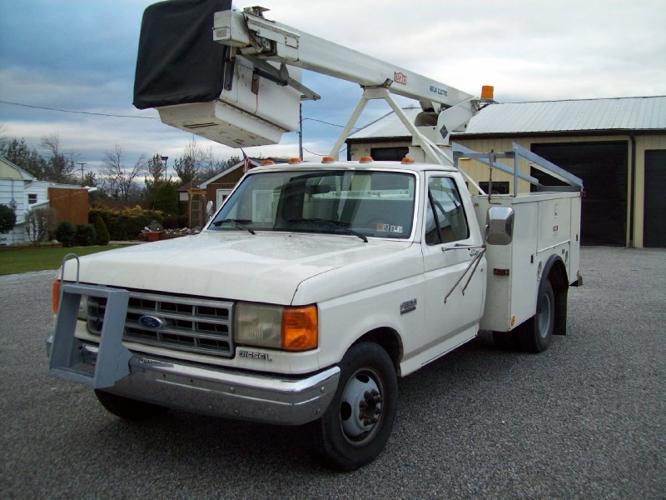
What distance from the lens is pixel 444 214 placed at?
5156 mm

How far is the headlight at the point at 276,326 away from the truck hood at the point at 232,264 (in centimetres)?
6

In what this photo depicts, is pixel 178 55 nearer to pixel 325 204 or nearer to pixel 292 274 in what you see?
pixel 325 204

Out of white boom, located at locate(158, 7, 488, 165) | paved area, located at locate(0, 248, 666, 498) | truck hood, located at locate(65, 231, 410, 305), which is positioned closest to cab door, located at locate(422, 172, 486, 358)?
truck hood, located at locate(65, 231, 410, 305)

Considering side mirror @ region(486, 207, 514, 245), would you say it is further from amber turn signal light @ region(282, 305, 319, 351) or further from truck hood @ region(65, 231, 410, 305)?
amber turn signal light @ region(282, 305, 319, 351)

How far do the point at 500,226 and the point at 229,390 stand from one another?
2539mm

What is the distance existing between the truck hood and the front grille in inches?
2.5

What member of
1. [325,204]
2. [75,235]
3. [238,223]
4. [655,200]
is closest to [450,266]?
[325,204]

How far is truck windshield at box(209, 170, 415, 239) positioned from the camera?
477cm

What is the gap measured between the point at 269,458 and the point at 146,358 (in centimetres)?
104

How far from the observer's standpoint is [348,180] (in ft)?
16.7

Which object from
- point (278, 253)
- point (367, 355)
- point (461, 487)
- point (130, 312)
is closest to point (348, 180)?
point (278, 253)

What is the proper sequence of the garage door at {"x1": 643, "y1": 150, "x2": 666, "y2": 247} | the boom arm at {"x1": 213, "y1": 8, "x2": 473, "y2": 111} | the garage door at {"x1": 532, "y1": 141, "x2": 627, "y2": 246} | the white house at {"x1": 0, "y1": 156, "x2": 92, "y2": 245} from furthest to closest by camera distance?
the white house at {"x1": 0, "y1": 156, "x2": 92, "y2": 245}, the garage door at {"x1": 532, "y1": 141, "x2": 627, "y2": 246}, the garage door at {"x1": 643, "y1": 150, "x2": 666, "y2": 247}, the boom arm at {"x1": 213, "y1": 8, "x2": 473, "y2": 111}

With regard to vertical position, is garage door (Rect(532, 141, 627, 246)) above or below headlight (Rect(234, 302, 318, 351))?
above

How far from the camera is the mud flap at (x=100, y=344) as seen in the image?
140 inches
